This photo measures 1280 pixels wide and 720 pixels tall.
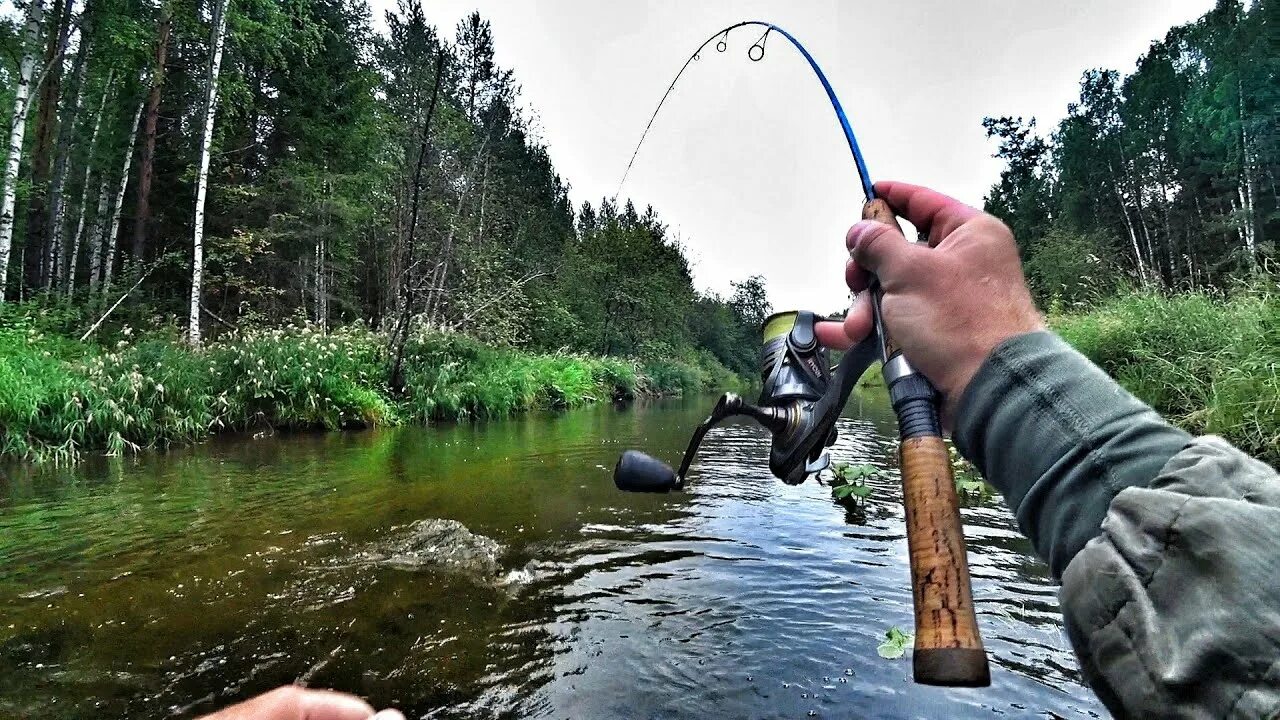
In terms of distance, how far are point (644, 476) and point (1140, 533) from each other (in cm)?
113

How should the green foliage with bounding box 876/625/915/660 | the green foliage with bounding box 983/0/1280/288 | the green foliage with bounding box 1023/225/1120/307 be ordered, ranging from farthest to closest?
the green foliage with bounding box 1023/225/1120/307, the green foliage with bounding box 983/0/1280/288, the green foliage with bounding box 876/625/915/660

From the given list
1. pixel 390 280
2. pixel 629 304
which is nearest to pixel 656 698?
pixel 390 280

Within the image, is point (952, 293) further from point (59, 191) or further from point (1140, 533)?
point (59, 191)

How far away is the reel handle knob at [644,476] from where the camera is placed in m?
1.66

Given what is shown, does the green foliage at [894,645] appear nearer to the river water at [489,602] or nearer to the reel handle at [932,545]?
the river water at [489,602]

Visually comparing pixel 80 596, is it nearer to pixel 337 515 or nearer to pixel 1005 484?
pixel 337 515

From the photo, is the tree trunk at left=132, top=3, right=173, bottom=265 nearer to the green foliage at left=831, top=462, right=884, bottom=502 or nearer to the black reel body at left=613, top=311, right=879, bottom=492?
the green foliage at left=831, top=462, right=884, bottom=502

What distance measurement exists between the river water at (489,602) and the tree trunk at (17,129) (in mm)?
7966

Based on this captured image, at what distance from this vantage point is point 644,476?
167 cm

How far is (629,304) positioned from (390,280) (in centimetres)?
1621

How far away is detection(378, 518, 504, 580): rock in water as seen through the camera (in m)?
4.00

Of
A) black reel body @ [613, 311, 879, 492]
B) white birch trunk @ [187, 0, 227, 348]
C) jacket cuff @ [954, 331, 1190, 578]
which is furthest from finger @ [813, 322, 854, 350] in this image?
white birch trunk @ [187, 0, 227, 348]

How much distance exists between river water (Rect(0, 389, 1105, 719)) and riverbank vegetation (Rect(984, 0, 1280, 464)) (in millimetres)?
2341

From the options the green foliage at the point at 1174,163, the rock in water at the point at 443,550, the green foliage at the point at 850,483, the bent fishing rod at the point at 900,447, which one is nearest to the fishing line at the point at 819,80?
the bent fishing rod at the point at 900,447
